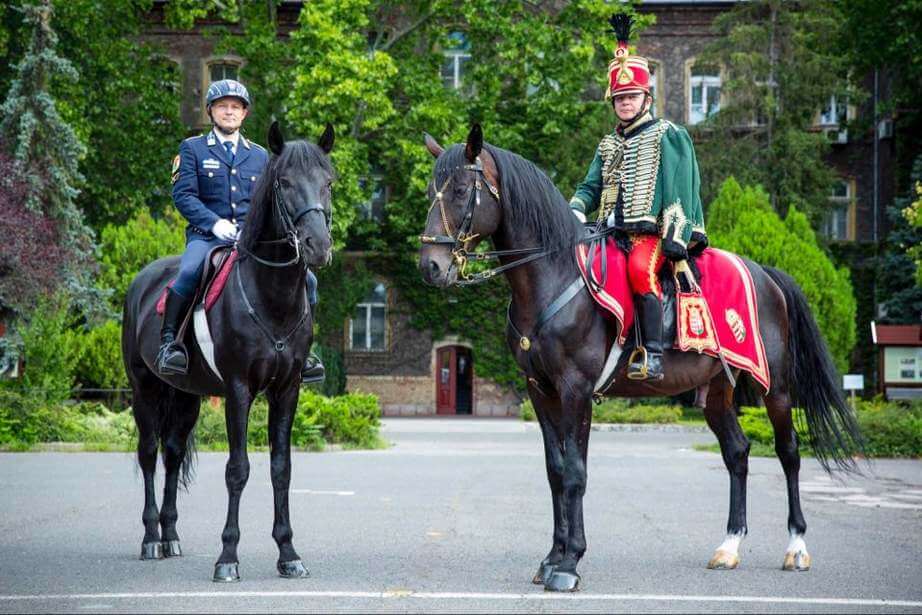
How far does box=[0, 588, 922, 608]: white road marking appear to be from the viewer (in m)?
7.11

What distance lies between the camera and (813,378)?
9977mm

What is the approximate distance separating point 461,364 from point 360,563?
39.2 meters

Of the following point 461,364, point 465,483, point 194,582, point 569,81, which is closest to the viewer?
point 194,582

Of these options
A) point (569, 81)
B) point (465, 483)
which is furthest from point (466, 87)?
point (465, 483)

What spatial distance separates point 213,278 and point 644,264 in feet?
10.2

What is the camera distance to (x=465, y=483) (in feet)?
54.5

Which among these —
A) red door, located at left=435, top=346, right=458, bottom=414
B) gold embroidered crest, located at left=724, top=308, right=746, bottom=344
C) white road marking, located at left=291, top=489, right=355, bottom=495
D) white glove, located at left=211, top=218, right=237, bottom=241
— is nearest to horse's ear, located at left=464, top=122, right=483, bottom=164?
white glove, located at left=211, top=218, right=237, bottom=241

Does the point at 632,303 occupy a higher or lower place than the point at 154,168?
lower

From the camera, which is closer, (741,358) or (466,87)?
(741,358)

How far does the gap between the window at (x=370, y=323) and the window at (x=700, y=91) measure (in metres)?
13.4

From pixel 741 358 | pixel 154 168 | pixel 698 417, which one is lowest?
pixel 698 417

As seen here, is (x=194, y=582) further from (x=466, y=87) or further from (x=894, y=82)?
(x=894, y=82)

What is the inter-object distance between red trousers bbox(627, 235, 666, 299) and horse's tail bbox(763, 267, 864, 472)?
1.65 meters

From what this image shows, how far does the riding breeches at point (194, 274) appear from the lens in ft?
29.9
